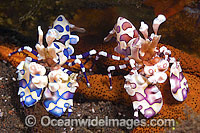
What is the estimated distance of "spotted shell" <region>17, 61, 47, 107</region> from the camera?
263cm

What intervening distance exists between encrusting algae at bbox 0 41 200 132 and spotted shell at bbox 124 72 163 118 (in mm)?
117

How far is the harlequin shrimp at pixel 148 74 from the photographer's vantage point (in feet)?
8.22

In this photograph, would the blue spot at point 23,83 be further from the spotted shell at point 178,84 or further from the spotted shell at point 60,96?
the spotted shell at point 178,84

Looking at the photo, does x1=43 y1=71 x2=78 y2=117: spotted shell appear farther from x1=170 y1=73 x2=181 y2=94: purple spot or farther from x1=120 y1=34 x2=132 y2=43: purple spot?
x1=170 y1=73 x2=181 y2=94: purple spot

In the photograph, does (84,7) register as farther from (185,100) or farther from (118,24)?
(185,100)

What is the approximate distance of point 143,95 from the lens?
8.34 ft

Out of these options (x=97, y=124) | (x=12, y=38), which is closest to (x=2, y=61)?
(x=12, y=38)

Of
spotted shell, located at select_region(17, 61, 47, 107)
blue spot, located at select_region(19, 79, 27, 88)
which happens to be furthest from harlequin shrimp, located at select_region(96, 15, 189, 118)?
blue spot, located at select_region(19, 79, 27, 88)

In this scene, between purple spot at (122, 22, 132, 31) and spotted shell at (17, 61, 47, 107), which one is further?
purple spot at (122, 22, 132, 31)

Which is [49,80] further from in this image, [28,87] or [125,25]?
[125,25]

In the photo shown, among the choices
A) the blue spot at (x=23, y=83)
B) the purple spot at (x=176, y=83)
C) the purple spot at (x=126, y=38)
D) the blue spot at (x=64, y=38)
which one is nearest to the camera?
the purple spot at (x=176, y=83)

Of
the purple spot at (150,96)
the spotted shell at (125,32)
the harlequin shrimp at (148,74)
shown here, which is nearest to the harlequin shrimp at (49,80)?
the harlequin shrimp at (148,74)

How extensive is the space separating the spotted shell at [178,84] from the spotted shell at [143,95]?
0.64ft

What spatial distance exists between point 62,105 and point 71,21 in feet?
4.33
